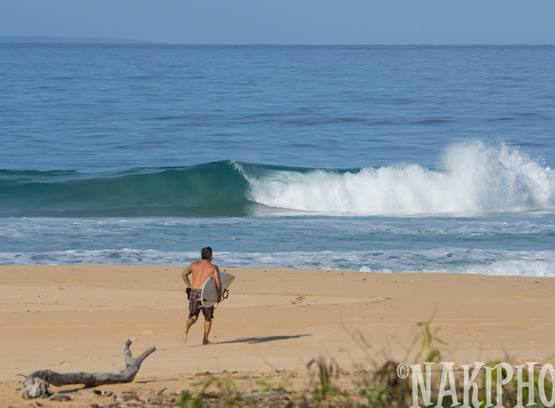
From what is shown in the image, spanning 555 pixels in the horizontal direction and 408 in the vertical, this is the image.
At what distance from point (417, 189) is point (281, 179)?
443 cm

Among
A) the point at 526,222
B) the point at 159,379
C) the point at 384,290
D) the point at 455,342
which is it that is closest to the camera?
the point at 159,379

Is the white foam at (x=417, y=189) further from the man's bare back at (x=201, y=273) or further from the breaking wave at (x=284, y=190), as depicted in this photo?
the man's bare back at (x=201, y=273)

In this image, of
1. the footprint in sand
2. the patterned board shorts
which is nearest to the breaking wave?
the footprint in sand

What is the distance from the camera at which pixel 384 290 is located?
12648 mm

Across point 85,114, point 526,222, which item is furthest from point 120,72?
point 526,222

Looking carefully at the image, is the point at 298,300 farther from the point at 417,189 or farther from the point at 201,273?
the point at 417,189

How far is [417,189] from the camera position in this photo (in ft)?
85.6

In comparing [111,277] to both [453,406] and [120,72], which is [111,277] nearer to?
[453,406]

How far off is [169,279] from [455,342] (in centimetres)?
573

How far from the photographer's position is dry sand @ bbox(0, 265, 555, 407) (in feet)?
26.4

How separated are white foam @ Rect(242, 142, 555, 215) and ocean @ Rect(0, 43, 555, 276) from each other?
0.21 ft

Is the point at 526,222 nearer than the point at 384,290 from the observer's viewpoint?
No

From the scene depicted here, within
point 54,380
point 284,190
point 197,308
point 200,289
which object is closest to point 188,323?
point 197,308

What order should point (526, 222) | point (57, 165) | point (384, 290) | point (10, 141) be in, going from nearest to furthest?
point (384, 290), point (526, 222), point (57, 165), point (10, 141)
